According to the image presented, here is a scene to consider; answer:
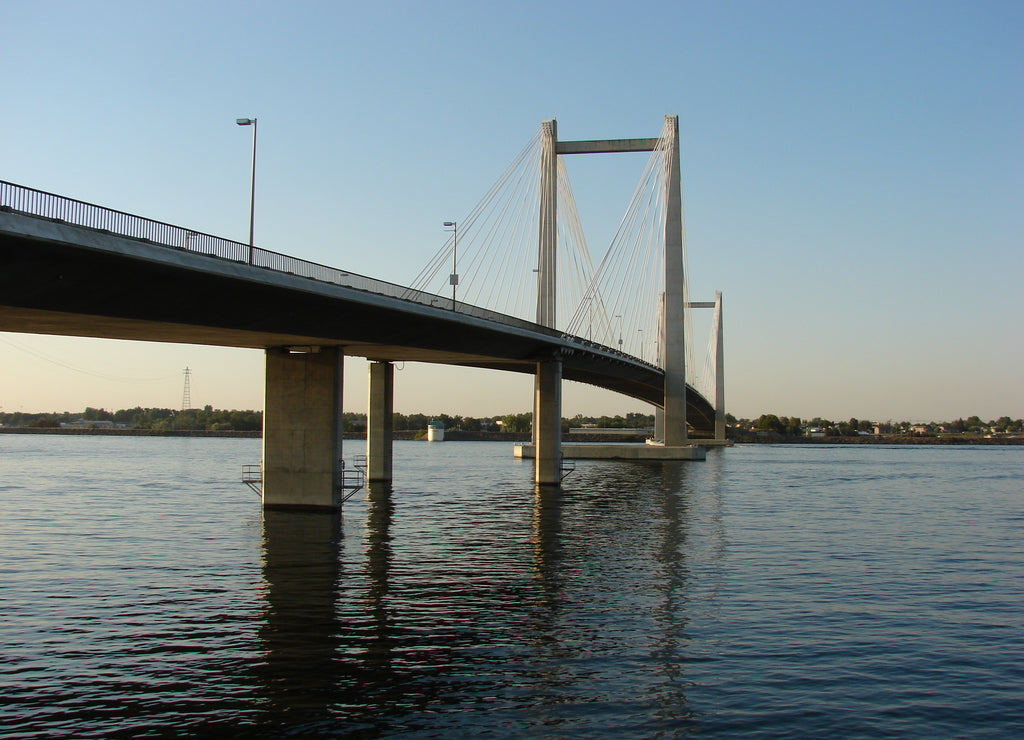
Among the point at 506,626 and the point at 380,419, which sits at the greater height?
the point at 380,419

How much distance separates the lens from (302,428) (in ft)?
134

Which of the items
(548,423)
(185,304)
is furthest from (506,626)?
(548,423)

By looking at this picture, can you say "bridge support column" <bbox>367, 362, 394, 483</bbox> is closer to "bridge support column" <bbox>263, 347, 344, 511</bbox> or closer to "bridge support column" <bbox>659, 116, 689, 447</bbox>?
"bridge support column" <bbox>263, 347, 344, 511</bbox>

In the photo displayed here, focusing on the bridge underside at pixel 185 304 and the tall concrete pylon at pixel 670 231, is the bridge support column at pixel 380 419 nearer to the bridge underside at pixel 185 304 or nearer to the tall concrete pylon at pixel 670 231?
the bridge underside at pixel 185 304

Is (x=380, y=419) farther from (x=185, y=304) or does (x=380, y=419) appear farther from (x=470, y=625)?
(x=470, y=625)

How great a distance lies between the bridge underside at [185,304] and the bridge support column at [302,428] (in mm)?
1077

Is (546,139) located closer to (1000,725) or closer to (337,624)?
(337,624)

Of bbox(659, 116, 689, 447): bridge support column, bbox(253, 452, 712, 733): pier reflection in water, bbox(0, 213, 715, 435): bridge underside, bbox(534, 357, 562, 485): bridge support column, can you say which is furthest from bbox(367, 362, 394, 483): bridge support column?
bbox(659, 116, 689, 447): bridge support column

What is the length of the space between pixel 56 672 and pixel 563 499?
38.8 metres

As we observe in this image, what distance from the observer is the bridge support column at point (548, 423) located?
63062 mm

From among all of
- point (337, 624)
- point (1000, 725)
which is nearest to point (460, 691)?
point (337, 624)

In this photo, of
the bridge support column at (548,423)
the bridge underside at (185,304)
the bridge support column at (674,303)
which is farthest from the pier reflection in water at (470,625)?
the bridge support column at (674,303)

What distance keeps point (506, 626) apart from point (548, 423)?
1755 inches

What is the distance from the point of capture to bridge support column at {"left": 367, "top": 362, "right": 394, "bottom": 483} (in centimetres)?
5931
